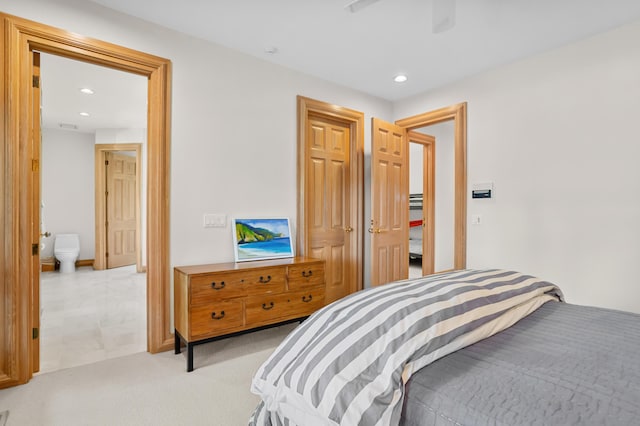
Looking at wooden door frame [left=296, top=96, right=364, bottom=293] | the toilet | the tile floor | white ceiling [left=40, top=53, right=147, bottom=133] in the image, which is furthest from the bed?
the toilet

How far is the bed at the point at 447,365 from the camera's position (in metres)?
0.90

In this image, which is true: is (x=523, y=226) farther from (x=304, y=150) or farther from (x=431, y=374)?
(x=431, y=374)

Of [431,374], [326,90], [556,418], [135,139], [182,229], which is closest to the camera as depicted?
[556,418]

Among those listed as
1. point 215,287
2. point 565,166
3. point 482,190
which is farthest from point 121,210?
point 565,166

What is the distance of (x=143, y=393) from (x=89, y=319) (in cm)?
189

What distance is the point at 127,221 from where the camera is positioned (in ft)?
21.9

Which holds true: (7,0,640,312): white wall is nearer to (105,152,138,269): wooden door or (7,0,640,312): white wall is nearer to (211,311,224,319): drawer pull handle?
(211,311,224,319): drawer pull handle

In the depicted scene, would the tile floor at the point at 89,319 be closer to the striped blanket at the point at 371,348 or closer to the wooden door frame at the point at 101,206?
the wooden door frame at the point at 101,206

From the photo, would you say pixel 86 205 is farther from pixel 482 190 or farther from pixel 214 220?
pixel 482 190

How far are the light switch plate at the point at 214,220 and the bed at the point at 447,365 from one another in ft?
5.95

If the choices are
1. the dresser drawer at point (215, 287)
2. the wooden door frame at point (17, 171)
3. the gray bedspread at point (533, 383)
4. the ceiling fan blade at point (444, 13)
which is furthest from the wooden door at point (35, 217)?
the ceiling fan blade at point (444, 13)

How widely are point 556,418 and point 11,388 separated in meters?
2.84

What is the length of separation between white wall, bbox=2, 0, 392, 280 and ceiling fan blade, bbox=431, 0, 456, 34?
1.71 meters

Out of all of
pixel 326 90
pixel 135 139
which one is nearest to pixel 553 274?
pixel 326 90
